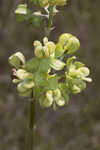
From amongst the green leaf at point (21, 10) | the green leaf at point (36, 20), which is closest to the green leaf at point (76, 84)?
the green leaf at point (36, 20)

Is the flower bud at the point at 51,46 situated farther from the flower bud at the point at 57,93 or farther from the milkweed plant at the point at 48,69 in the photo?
the flower bud at the point at 57,93

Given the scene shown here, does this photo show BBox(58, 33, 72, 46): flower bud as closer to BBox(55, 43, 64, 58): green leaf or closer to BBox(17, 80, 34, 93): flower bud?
BBox(55, 43, 64, 58): green leaf

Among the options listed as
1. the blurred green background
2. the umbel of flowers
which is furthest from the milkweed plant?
the blurred green background

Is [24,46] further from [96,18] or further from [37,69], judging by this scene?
[37,69]

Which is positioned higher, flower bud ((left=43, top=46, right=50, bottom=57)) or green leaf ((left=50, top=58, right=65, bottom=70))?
flower bud ((left=43, top=46, right=50, bottom=57))

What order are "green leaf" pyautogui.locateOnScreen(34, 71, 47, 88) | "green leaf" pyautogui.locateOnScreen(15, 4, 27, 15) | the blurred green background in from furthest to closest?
the blurred green background, "green leaf" pyautogui.locateOnScreen(15, 4, 27, 15), "green leaf" pyautogui.locateOnScreen(34, 71, 47, 88)
